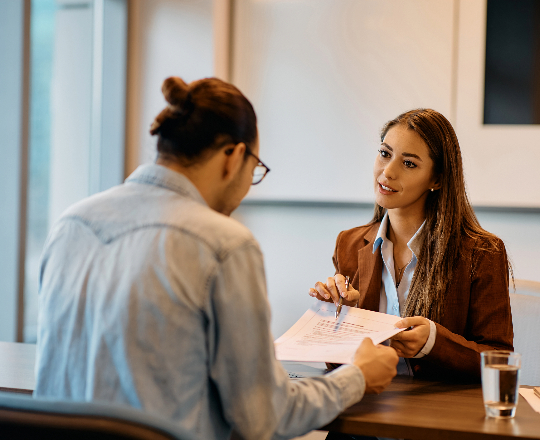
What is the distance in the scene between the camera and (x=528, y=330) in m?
1.79

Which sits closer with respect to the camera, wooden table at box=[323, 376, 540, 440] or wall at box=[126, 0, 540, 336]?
wooden table at box=[323, 376, 540, 440]

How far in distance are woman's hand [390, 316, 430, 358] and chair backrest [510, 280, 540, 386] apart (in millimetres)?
574

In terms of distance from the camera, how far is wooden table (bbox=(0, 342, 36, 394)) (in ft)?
4.47

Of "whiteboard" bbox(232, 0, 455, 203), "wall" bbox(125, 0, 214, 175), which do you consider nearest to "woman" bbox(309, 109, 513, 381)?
"whiteboard" bbox(232, 0, 455, 203)

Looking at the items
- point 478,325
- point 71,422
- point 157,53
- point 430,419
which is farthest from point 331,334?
point 157,53

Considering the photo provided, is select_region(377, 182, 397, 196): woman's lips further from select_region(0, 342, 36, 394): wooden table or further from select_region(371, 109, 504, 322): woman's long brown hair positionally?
select_region(0, 342, 36, 394): wooden table

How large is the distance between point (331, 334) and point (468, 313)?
45cm

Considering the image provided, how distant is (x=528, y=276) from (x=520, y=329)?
2.91 feet

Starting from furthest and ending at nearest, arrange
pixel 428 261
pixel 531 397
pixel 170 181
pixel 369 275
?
1. pixel 369 275
2. pixel 428 261
3. pixel 531 397
4. pixel 170 181

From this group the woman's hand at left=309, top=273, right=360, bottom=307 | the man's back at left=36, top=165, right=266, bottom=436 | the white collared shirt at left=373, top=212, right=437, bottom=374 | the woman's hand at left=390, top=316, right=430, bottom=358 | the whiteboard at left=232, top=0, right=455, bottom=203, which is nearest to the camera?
the man's back at left=36, top=165, right=266, bottom=436

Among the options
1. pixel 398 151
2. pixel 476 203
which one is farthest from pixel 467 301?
pixel 476 203

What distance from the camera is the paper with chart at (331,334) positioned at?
121 cm

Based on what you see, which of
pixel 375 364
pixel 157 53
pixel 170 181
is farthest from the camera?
pixel 157 53

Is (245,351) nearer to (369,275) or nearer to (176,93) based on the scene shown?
(176,93)
